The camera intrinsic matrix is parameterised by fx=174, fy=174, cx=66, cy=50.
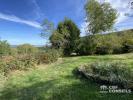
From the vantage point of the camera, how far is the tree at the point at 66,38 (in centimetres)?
2055

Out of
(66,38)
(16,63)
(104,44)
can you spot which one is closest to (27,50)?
(66,38)

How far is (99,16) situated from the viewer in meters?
19.8

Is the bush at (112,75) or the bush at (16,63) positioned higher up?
the bush at (16,63)

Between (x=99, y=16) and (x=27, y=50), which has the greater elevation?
(x=99, y=16)

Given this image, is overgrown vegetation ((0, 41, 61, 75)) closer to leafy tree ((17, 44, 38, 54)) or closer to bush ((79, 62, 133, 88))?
leafy tree ((17, 44, 38, 54))

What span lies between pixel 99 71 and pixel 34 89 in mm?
3070

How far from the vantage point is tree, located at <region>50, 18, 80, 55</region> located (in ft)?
67.4

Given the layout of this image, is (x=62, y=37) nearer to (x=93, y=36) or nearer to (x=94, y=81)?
(x=93, y=36)

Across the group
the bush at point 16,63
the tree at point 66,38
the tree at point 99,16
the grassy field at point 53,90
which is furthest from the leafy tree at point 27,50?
the grassy field at point 53,90

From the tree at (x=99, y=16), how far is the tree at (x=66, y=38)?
90.1 inches

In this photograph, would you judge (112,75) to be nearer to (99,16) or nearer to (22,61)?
(22,61)

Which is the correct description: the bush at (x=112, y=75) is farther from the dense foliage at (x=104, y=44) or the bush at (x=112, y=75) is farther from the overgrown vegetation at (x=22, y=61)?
the dense foliage at (x=104, y=44)

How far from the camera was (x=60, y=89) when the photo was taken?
264 inches

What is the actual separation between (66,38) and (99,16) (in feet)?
15.2
